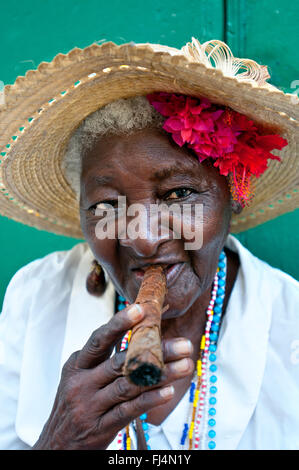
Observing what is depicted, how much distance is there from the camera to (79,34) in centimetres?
238

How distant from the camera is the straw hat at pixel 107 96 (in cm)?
130

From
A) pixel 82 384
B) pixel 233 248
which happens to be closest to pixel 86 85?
pixel 82 384

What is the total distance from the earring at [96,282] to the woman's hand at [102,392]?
2.50 feet

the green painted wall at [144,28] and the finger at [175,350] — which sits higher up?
the green painted wall at [144,28]

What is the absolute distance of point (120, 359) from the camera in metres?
1.08

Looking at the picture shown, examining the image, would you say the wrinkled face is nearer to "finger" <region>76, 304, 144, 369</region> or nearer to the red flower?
the red flower

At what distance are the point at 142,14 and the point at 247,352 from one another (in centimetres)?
167

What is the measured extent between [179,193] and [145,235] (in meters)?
0.20

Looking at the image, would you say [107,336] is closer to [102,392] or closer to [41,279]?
[102,392]

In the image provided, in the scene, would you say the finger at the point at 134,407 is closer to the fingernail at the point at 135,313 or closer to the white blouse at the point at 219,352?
the fingernail at the point at 135,313

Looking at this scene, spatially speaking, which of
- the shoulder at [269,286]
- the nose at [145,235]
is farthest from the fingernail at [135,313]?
the shoulder at [269,286]

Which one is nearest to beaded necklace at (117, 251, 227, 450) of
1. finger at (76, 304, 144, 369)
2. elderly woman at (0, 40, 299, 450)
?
elderly woman at (0, 40, 299, 450)

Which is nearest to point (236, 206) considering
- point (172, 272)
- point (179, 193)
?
point (179, 193)
